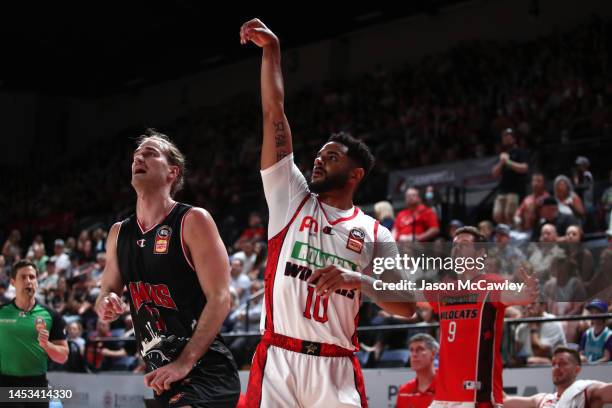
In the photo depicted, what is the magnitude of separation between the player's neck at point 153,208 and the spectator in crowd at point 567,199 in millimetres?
7713

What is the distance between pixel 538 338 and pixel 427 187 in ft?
16.9

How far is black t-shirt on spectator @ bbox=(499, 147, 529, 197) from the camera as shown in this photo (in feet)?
40.8

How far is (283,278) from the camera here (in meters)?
4.49

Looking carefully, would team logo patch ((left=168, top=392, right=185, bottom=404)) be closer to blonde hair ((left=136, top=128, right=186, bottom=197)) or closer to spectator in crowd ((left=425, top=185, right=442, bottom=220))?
blonde hair ((left=136, top=128, right=186, bottom=197))

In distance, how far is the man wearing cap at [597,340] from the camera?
8086 mm

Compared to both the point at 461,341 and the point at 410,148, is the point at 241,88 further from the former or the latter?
the point at 461,341

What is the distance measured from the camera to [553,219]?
10844 millimetres

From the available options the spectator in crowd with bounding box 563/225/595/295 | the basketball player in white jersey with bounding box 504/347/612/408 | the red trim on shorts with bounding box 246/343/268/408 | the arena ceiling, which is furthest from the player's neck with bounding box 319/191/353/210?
the arena ceiling

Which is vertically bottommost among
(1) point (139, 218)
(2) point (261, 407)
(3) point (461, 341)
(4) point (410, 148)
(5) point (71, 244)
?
(2) point (261, 407)

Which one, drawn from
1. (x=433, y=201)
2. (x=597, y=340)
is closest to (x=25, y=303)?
(x=597, y=340)

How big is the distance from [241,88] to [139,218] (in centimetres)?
2292

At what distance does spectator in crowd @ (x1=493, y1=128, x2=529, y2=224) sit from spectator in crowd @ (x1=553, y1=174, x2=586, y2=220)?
898mm

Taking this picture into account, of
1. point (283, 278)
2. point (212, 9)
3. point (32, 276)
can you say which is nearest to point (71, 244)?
point (212, 9)

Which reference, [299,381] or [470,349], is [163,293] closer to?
[299,381]
